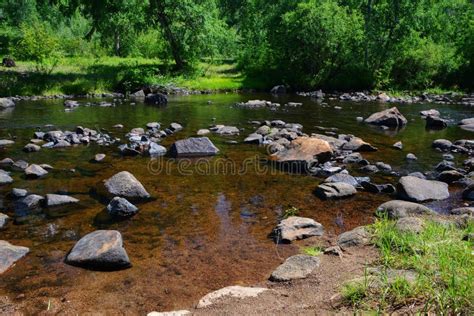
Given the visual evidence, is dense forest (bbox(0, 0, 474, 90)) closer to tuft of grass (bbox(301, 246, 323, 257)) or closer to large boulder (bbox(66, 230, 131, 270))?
large boulder (bbox(66, 230, 131, 270))

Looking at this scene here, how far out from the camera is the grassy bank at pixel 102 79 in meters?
31.9

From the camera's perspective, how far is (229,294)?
591cm

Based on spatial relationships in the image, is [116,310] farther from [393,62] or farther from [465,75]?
[465,75]

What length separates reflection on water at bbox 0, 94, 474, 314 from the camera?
6.47m

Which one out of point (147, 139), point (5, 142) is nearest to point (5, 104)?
point (5, 142)

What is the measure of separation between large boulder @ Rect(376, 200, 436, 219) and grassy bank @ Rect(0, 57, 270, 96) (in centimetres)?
2901

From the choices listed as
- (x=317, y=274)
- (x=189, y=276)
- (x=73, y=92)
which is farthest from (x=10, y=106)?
(x=317, y=274)

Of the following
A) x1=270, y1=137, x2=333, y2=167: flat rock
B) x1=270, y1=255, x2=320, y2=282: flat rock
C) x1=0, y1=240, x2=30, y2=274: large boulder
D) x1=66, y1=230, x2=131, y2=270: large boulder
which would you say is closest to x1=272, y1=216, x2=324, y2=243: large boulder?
x1=270, y1=255, x2=320, y2=282: flat rock

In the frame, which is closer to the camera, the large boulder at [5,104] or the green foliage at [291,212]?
the green foliage at [291,212]

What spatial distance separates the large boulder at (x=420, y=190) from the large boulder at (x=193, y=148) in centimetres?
672

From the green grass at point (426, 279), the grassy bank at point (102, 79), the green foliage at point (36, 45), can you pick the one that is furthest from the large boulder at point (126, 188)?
the green foliage at point (36, 45)

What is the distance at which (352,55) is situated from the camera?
4212cm

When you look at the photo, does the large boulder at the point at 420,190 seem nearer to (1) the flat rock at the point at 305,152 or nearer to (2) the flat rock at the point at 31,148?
(1) the flat rock at the point at 305,152

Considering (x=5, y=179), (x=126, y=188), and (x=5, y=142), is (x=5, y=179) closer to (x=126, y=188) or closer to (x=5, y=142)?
(x=126, y=188)
